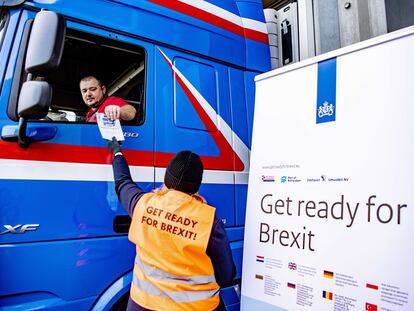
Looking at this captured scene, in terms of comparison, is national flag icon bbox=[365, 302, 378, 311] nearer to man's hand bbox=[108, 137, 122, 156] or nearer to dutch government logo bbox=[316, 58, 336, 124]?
dutch government logo bbox=[316, 58, 336, 124]

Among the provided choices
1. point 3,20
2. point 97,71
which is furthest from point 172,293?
point 3,20

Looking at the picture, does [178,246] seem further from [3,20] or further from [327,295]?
[3,20]

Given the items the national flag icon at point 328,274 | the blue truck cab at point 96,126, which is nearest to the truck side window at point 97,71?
the blue truck cab at point 96,126

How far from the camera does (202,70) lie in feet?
8.52

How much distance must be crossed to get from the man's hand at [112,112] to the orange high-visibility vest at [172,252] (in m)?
0.60

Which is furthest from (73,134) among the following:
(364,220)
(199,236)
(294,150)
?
(364,220)

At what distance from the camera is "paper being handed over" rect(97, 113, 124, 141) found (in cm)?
203

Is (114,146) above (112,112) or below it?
below

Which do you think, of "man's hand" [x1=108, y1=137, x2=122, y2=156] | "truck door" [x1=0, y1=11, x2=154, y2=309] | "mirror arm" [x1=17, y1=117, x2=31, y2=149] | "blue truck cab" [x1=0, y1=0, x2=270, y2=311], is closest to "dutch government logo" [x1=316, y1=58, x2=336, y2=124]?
"blue truck cab" [x1=0, y1=0, x2=270, y2=311]

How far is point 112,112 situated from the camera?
212 cm

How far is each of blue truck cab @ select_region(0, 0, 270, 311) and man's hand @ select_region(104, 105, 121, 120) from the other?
9cm

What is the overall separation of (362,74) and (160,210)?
1275mm

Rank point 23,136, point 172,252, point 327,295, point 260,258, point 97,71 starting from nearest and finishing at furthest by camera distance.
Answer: point 172,252 → point 23,136 → point 327,295 → point 260,258 → point 97,71

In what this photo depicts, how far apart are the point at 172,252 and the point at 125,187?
17.8 inches
